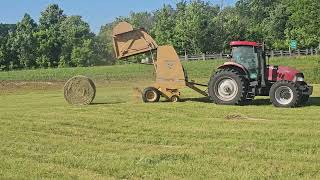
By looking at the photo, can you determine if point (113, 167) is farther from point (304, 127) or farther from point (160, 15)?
point (160, 15)

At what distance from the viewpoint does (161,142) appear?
1062cm

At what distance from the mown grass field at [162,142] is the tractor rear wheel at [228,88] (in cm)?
45

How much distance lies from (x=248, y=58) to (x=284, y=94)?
156cm

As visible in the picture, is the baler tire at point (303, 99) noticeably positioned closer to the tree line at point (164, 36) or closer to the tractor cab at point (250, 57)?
the tractor cab at point (250, 57)

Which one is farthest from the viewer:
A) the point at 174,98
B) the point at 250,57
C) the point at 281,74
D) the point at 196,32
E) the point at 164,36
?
the point at 164,36

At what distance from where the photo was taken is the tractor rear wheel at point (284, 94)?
15.8 m

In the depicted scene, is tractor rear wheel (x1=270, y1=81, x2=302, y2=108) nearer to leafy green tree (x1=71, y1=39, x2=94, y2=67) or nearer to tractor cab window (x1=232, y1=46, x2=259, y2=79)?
tractor cab window (x1=232, y1=46, x2=259, y2=79)

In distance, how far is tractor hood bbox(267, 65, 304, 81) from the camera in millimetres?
16422

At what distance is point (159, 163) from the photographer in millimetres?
8617

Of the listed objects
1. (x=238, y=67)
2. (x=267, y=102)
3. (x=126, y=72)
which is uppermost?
(x=238, y=67)

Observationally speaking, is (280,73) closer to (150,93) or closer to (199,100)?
(199,100)

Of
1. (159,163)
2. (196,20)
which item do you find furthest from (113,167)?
(196,20)

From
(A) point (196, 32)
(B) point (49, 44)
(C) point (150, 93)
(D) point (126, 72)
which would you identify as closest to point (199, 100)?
(C) point (150, 93)

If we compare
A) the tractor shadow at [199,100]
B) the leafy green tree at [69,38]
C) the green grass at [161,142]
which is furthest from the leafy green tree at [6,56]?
the green grass at [161,142]
